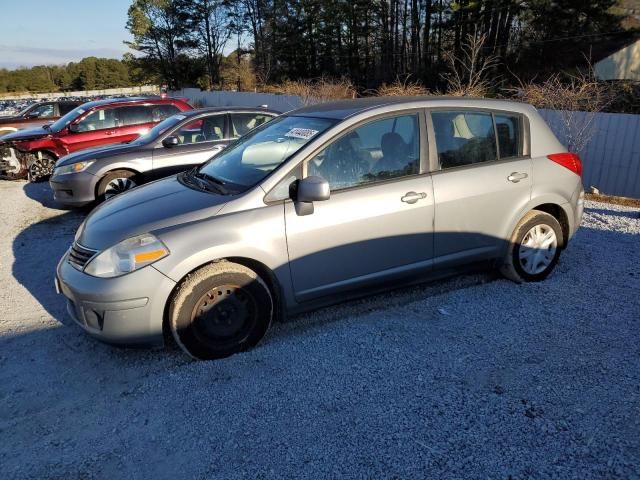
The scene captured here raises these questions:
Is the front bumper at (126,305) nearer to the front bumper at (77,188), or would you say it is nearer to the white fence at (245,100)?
the front bumper at (77,188)

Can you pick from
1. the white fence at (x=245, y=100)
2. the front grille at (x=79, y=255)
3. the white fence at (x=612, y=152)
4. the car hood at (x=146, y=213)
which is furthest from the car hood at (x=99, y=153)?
the white fence at (x=245, y=100)

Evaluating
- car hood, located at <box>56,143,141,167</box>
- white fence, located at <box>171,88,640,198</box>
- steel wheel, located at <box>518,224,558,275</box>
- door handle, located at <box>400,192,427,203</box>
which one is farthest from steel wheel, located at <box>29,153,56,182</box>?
white fence, located at <box>171,88,640,198</box>

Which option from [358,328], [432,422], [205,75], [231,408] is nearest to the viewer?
[432,422]

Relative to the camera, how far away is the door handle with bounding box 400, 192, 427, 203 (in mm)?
3764

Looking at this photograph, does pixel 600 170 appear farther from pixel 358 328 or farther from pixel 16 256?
pixel 16 256

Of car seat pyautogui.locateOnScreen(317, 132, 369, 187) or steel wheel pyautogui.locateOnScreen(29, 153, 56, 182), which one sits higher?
car seat pyautogui.locateOnScreen(317, 132, 369, 187)

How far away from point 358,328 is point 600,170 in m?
13.5

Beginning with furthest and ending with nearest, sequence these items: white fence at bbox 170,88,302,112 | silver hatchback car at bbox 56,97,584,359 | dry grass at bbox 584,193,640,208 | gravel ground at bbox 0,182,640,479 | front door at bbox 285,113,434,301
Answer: white fence at bbox 170,88,302,112
dry grass at bbox 584,193,640,208
front door at bbox 285,113,434,301
silver hatchback car at bbox 56,97,584,359
gravel ground at bbox 0,182,640,479

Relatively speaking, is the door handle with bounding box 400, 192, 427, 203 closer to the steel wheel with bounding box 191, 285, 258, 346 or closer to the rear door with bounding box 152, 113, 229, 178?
the steel wheel with bounding box 191, 285, 258, 346

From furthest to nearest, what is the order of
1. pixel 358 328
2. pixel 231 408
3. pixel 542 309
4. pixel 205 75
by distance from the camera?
pixel 205 75, pixel 542 309, pixel 358 328, pixel 231 408

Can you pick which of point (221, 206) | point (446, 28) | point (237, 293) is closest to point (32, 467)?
point (237, 293)

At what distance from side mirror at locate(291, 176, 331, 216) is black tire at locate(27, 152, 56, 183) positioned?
902 centimetres

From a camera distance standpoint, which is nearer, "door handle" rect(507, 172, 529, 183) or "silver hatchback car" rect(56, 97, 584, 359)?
"silver hatchback car" rect(56, 97, 584, 359)

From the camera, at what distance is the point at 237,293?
338 cm
